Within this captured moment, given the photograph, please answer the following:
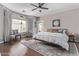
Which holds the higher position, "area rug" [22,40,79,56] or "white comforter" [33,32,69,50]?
"white comforter" [33,32,69,50]

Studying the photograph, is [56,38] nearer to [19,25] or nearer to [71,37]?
[71,37]

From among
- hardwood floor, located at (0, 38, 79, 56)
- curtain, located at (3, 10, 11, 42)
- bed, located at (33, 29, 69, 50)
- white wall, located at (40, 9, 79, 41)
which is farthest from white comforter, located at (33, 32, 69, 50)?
curtain, located at (3, 10, 11, 42)

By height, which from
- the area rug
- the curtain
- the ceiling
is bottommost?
the area rug

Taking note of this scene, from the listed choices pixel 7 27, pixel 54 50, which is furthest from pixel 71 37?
pixel 7 27

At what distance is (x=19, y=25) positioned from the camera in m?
1.68

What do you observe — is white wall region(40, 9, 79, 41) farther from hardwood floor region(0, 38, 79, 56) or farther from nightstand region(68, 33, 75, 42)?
hardwood floor region(0, 38, 79, 56)

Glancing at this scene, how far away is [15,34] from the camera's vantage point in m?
1.65

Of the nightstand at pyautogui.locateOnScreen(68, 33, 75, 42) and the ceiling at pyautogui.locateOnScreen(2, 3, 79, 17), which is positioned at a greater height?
the ceiling at pyautogui.locateOnScreen(2, 3, 79, 17)

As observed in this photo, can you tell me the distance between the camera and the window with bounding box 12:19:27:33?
164cm

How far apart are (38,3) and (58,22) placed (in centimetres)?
49

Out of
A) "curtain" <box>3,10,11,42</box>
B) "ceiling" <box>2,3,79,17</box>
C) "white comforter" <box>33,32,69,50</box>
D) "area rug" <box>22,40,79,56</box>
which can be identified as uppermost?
"ceiling" <box>2,3,79,17</box>

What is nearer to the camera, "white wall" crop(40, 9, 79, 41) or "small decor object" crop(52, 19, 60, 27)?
"white wall" crop(40, 9, 79, 41)

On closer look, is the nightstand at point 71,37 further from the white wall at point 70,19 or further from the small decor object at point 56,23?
the small decor object at point 56,23

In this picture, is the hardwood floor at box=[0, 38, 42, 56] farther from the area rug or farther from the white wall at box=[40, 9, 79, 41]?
the white wall at box=[40, 9, 79, 41]
